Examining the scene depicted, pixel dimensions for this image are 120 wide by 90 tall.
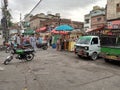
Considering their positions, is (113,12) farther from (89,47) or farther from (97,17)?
(97,17)

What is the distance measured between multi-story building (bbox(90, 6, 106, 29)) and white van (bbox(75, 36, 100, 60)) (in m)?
33.0

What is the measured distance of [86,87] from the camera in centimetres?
723

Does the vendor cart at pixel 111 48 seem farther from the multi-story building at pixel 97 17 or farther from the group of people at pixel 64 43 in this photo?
the multi-story building at pixel 97 17

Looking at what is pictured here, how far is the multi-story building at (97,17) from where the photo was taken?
47.4 m

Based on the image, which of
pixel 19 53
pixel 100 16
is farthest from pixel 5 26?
pixel 100 16

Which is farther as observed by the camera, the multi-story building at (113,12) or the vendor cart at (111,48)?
the multi-story building at (113,12)

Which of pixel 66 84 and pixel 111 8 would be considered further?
pixel 111 8

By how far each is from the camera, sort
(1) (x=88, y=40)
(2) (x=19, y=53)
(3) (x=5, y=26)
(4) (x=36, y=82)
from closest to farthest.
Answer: (4) (x=36, y=82) → (2) (x=19, y=53) → (1) (x=88, y=40) → (3) (x=5, y=26)

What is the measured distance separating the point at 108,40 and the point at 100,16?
35804mm

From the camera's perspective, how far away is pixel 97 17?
161 ft

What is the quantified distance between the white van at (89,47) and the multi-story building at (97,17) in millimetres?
33041

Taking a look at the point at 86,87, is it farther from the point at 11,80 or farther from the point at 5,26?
the point at 5,26

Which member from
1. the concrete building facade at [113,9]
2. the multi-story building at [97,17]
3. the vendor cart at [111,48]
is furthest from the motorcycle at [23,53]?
the multi-story building at [97,17]

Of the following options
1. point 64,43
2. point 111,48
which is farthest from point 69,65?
point 64,43
